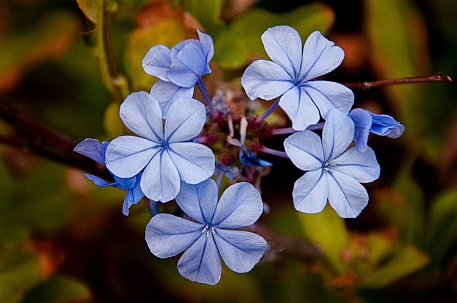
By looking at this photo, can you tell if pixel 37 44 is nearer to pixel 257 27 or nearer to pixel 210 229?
pixel 257 27

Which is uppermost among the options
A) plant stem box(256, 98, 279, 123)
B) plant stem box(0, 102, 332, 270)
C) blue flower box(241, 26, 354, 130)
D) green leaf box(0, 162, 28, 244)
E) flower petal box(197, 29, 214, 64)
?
flower petal box(197, 29, 214, 64)

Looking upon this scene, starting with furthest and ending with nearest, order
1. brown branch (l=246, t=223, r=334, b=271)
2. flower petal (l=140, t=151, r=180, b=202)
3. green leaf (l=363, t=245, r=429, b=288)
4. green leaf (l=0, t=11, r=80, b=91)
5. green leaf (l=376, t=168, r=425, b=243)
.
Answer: green leaf (l=0, t=11, r=80, b=91), green leaf (l=376, t=168, r=425, b=243), green leaf (l=363, t=245, r=429, b=288), brown branch (l=246, t=223, r=334, b=271), flower petal (l=140, t=151, r=180, b=202)

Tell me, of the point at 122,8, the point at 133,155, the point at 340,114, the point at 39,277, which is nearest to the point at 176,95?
the point at 133,155

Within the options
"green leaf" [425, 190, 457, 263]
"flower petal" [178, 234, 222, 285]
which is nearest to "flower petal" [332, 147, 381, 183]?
"flower petal" [178, 234, 222, 285]

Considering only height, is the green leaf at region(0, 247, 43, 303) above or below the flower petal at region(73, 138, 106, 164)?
below

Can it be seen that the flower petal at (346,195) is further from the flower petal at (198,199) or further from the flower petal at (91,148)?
the flower petal at (91,148)

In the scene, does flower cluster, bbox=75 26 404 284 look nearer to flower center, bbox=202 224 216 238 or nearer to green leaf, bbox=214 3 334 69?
flower center, bbox=202 224 216 238

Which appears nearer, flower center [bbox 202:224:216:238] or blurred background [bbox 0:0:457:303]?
flower center [bbox 202:224:216:238]

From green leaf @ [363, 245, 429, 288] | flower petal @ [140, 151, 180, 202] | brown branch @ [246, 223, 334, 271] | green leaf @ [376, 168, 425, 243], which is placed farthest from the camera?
green leaf @ [376, 168, 425, 243]
